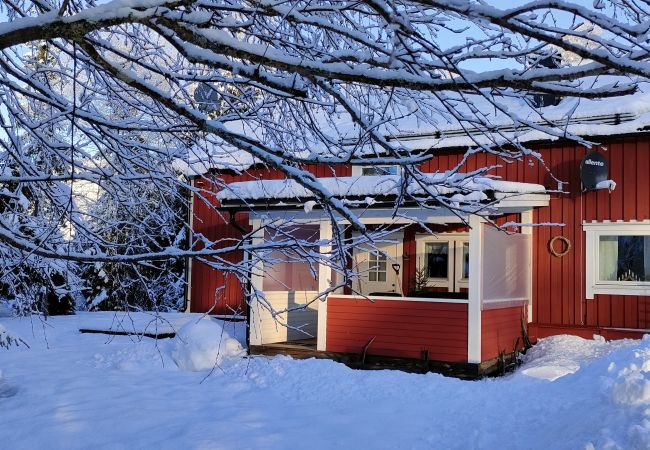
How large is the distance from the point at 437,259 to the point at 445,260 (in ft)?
0.63

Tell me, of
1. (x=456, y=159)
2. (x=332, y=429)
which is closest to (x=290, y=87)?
(x=332, y=429)

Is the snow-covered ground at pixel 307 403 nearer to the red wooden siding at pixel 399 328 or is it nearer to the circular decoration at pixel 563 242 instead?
the red wooden siding at pixel 399 328

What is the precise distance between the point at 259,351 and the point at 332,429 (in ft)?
14.4

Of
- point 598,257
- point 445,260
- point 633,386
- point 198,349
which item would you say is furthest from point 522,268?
point 633,386

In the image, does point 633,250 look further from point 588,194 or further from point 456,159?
point 456,159

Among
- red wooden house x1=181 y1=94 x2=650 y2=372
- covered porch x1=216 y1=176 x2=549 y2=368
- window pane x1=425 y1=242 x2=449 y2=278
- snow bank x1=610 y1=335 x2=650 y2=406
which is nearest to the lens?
snow bank x1=610 y1=335 x2=650 y2=406

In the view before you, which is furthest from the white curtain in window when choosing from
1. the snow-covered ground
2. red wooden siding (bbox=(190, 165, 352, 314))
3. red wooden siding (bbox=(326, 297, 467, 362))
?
red wooden siding (bbox=(190, 165, 352, 314))

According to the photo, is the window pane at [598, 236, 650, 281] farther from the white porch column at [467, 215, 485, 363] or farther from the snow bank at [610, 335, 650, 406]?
the snow bank at [610, 335, 650, 406]

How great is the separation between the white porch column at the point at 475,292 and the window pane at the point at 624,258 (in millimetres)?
3009

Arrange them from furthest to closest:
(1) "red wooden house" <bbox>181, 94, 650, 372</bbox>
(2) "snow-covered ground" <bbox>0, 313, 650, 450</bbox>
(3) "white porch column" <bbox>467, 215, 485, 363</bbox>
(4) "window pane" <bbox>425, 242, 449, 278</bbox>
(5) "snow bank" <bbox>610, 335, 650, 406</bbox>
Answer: (4) "window pane" <bbox>425, 242, 449, 278</bbox> < (1) "red wooden house" <bbox>181, 94, 650, 372</bbox> < (3) "white porch column" <bbox>467, 215, 485, 363</bbox> < (2) "snow-covered ground" <bbox>0, 313, 650, 450</bbox> < (5) "snow bank" <bbox>610, 335, 650, 406</bbox>

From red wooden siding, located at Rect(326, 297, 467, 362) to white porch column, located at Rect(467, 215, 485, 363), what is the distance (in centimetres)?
10

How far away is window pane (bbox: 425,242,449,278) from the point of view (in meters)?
13.7

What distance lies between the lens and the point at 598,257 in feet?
39.0

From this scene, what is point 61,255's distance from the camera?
3619mm
